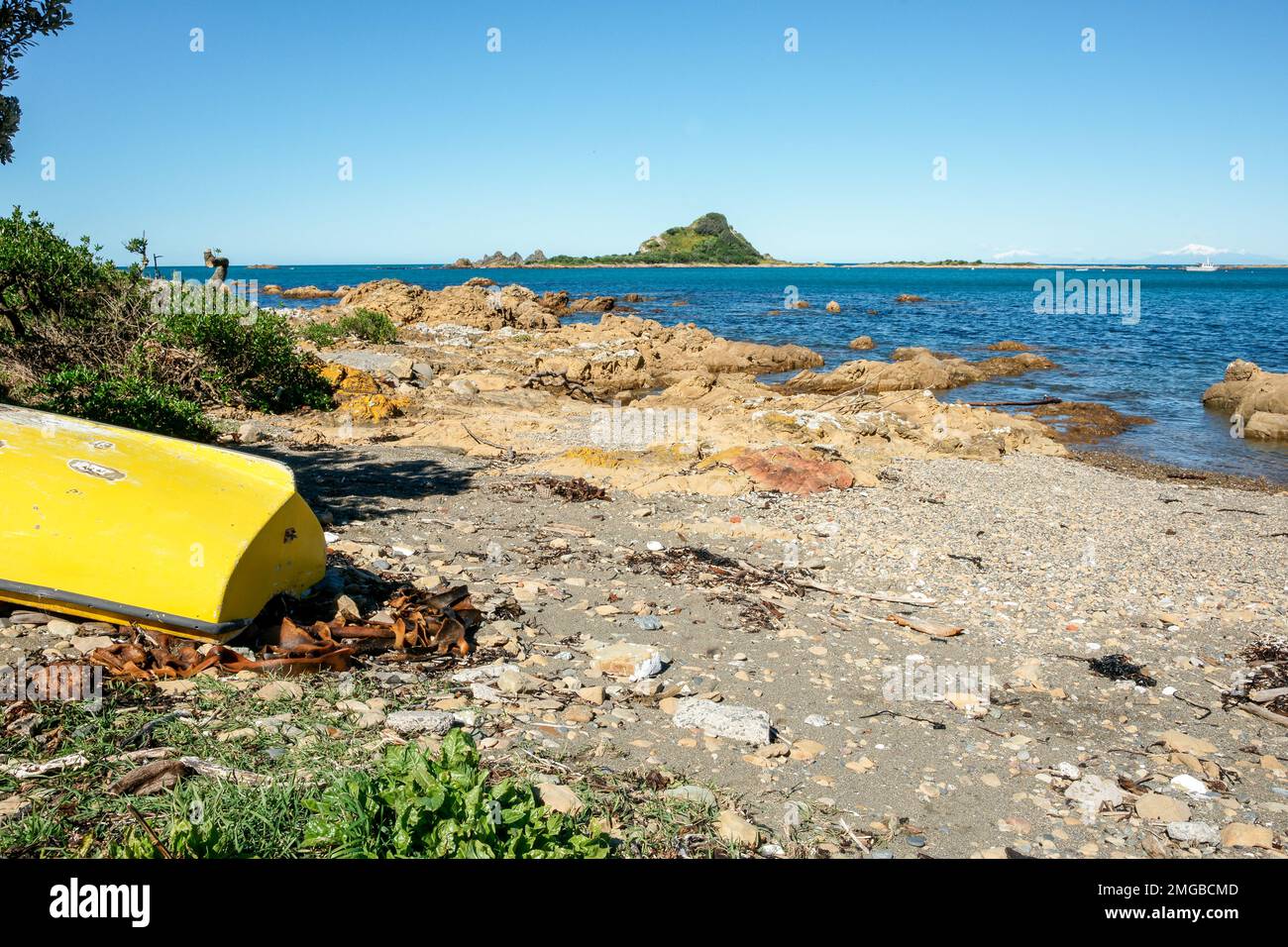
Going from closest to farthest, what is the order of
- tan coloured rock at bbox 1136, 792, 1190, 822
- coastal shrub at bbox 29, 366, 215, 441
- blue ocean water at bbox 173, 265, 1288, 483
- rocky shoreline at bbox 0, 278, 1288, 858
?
rocky shoreline at bbox 0, 278, 1288, 858, tan coloured rock at bbox 1136, 792, 1190, 822, coastal shrub at bbox 29, 366, 215, 441, blue ocean water at bbox 173, 265, 1288, 483

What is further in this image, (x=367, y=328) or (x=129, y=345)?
(x=367, y=328)

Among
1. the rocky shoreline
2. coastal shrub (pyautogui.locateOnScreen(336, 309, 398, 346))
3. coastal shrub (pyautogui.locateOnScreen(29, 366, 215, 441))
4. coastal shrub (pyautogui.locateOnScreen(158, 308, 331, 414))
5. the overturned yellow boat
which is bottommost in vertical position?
the rocky shoreline

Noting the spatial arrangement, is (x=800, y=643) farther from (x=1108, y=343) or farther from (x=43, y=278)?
(x=1108, y=343)

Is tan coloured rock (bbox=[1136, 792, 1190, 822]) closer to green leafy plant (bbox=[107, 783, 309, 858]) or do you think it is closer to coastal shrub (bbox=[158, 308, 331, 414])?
green leafy plant (bbox=[107, 783, 309, 858])

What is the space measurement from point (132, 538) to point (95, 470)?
0.70 meters

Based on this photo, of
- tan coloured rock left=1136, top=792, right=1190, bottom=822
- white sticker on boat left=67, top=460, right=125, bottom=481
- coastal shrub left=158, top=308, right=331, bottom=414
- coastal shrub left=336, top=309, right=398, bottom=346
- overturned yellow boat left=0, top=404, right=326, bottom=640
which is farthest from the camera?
coastal shrub left=336, top=309, right=398, bottom=346

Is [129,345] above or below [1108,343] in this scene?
below

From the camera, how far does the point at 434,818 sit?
10.1ft

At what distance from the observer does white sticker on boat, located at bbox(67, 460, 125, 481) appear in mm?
5031

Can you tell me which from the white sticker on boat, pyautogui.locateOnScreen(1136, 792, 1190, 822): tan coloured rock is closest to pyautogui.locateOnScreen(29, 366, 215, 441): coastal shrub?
the white sticker on boat

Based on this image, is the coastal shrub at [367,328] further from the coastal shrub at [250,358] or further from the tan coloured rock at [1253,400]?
the tan coloured rock at [1253,400]

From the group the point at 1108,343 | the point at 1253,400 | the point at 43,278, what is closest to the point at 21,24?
the point at 43,278
